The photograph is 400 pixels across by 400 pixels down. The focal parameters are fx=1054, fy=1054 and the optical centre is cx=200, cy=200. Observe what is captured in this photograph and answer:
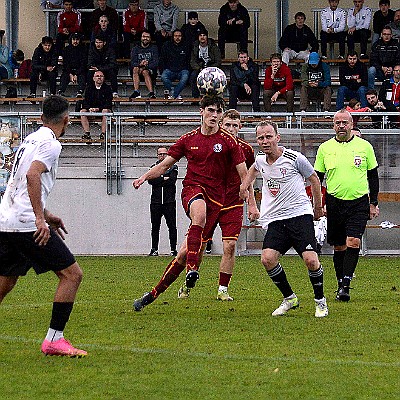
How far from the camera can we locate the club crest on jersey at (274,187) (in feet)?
34.2

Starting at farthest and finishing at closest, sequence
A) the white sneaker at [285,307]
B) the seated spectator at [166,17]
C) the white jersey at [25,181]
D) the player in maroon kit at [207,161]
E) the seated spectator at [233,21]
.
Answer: the seated spectator at [166,17]
the seated spectator at [233,21]
the player in maroon kit at [207,161]
the white sneaker at [285,307]
the white jersey at [25,181]

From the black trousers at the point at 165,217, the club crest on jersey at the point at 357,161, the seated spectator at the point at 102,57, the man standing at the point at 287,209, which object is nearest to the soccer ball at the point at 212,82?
the club crest on jersey at the point at 357,161

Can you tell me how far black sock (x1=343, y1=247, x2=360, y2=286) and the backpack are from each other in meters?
16.6

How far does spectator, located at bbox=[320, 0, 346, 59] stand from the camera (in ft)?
87.5

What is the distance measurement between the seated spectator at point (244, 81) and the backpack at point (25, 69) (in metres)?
5.78

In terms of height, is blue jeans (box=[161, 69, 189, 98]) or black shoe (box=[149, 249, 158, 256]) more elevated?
blue jeans (box=[161, 69, 189, 98])

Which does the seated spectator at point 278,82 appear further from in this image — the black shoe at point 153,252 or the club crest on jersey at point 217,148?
the club crest on jersey at point 217,148

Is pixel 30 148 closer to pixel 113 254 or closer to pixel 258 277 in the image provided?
pixel 258 277

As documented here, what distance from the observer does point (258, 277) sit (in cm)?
1605

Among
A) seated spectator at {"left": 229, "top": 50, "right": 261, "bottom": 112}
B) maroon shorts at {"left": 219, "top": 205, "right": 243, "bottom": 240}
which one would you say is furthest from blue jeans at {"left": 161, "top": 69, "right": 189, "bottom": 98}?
maroon shorts at {"left": 219, "top": 205, "right": 243, "bottom": 240}

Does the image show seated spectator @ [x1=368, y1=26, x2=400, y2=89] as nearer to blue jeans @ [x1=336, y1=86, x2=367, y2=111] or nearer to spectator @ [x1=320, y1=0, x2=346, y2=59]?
blue jeans @ [x1=336, y1=86, x2=367, y2=111]

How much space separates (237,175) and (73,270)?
450 centimetres

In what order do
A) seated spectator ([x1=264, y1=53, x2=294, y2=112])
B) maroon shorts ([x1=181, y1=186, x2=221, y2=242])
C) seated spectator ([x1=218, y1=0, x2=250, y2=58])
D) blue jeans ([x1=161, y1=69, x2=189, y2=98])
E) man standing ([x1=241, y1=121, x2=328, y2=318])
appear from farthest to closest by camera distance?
1. seated spectator ([x1=218, y1=0, x2=250, y2=58])
2. blue jeans ([x1=161, y1=69, x2=189, y2=98])
3. seated spectator ([x1=264, y1=53, x2=294, y2=112])
4. maroon shorts ([x1=181, y1=186, x2=221, y2=242])
5. man standing ([x1=241, y1=121, x2=328, y2=318])

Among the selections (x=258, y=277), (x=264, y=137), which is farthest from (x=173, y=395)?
(x=258, y=277)
